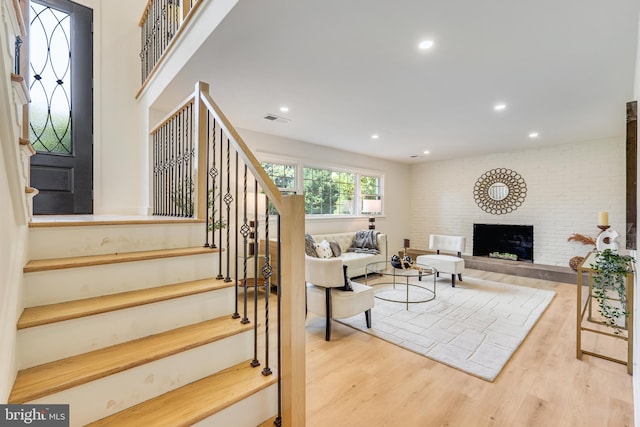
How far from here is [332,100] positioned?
3.37 m

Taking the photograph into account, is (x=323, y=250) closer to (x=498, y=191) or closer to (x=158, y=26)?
(x=158, y=26)

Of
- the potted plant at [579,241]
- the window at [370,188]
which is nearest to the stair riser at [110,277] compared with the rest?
the window at [370,188]

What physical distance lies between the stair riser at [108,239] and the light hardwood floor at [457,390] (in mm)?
1399

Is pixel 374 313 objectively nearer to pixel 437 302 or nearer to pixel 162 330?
pixel 437 302

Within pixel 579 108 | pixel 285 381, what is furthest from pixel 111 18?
pixel 579 108

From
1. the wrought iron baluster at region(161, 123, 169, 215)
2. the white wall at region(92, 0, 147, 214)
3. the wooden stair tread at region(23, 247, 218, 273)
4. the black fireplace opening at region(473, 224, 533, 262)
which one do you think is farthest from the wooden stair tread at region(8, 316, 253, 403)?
the black fireplace opening at region(473, 224, 533, 262)

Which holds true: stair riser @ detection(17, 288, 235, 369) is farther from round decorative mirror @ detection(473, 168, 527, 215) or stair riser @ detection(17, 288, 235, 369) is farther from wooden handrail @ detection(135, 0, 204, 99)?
round decorative mirror @ detection(473, 168, 527, 215)

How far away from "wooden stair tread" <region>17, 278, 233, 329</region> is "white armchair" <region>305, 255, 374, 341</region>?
1136mm

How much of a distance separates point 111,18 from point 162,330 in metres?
4.16

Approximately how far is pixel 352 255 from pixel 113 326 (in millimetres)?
4076

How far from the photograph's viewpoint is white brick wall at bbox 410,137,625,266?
4.95 m

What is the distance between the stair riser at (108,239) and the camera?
150cm

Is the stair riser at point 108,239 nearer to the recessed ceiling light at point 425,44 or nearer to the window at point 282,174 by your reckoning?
the recessed ceiling light at point 425,44
